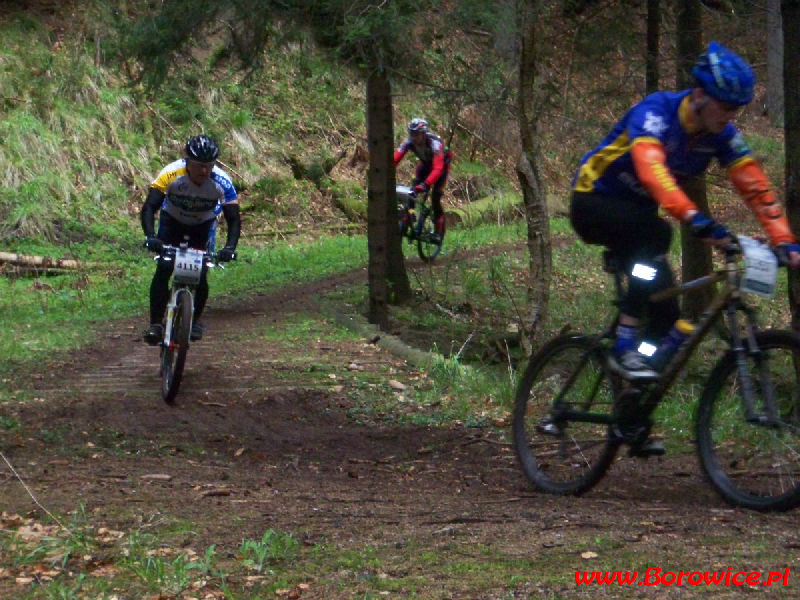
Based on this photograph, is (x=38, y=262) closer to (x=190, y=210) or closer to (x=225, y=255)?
(x=190, y=210)

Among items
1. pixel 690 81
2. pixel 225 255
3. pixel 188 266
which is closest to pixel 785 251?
pixel 225 255

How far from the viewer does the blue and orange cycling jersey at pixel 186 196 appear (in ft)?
29.4

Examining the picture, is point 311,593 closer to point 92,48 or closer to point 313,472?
point 313,472

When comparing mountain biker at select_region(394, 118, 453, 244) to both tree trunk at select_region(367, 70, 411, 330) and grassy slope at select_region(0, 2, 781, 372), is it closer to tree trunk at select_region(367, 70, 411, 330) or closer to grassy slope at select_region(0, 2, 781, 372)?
grassy slope at select_region(0, 2, 781, 372)

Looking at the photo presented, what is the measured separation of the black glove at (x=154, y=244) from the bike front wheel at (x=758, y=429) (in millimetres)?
4946

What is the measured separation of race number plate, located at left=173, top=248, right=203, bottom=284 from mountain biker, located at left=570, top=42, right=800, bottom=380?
13.1 feet

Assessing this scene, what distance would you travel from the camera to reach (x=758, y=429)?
199 inches

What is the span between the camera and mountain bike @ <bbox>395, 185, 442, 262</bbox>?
1733 centimetres

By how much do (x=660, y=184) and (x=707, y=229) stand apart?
30cm

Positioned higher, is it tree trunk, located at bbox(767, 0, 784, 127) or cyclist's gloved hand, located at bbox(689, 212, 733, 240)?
tree trunk, located at bbox(767, 0, 784, 127)

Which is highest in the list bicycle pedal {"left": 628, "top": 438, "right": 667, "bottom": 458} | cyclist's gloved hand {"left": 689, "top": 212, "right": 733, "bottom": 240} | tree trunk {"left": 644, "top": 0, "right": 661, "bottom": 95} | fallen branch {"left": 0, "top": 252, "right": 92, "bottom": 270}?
tree trunk {"left": 644, "top": 0, "right": 661, "bottom": 95}

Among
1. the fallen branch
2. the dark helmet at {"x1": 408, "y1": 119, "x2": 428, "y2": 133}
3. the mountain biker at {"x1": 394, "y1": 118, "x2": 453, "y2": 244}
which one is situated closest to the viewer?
the dark helmet at {"x1": 408, "y1": 119, "x2": 428, "y2": 133}

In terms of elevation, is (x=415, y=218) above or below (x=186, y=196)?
below
